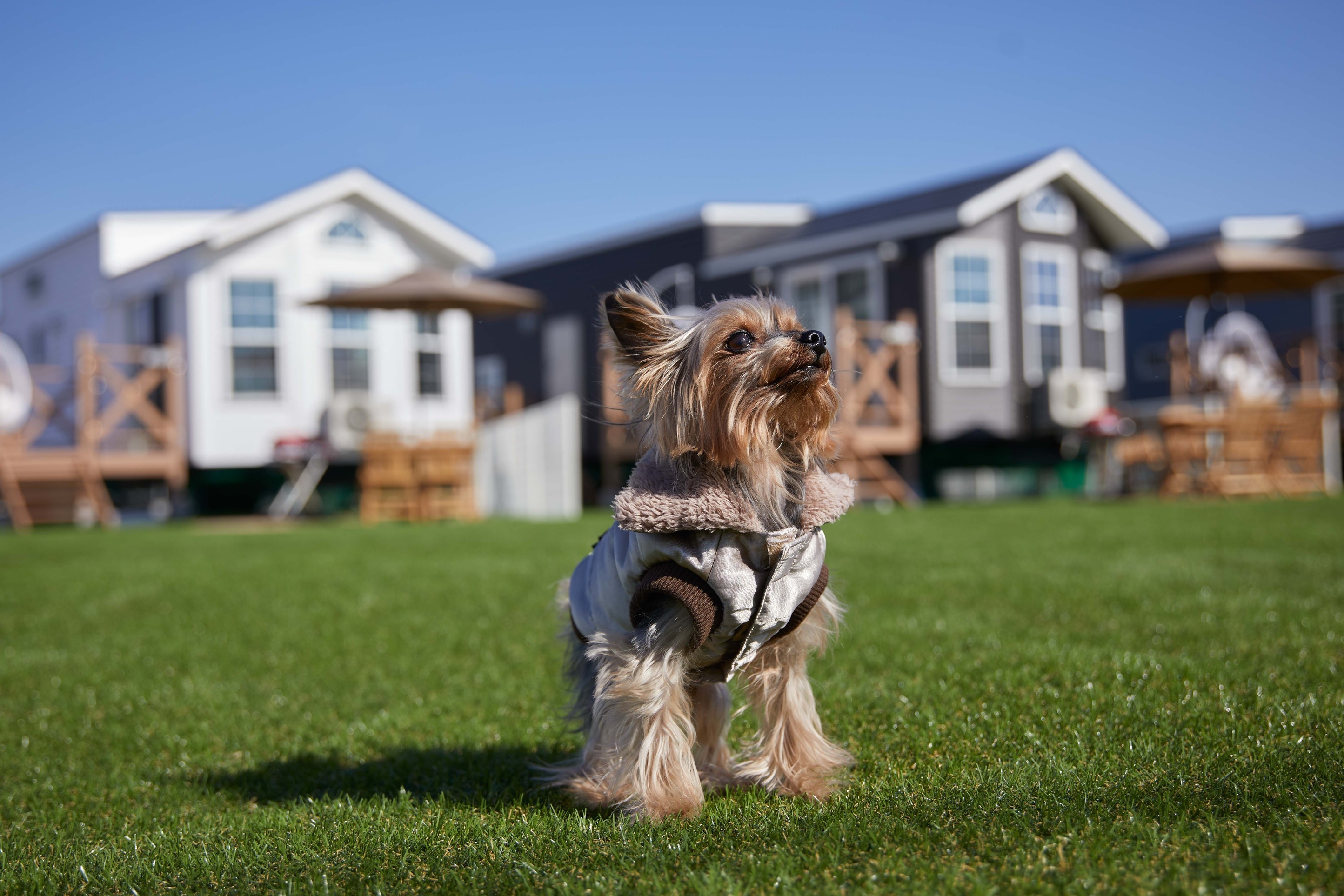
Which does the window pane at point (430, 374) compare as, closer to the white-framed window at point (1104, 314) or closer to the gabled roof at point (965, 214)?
the gabled roof at point (965, 214)

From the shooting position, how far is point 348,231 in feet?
69.1

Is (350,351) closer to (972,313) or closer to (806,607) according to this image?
(972,313)

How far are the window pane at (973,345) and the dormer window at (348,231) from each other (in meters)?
11.6

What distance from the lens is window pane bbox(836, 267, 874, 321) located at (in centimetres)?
2016

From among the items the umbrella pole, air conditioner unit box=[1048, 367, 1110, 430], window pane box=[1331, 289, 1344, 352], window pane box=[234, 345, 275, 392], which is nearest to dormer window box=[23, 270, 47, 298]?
window pane box=[234, 345, 275, 392]

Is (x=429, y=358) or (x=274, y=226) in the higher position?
(x=274, y=226)

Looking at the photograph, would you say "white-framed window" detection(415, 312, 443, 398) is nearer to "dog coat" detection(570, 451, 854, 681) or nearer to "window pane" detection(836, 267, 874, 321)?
"window pane" detection(836, 267, 874, 321)

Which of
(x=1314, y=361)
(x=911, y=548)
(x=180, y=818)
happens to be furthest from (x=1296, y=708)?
(x=1314, y=361)

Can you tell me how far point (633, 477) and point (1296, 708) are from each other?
7.23ft

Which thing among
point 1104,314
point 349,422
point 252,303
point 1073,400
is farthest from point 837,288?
point 252,303

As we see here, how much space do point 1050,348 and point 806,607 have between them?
1894 cm

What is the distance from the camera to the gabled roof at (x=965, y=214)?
1880 cm

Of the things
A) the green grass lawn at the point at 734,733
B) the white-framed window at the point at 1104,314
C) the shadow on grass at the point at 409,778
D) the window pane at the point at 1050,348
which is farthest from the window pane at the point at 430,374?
the shadow on grass at the point at 409,778

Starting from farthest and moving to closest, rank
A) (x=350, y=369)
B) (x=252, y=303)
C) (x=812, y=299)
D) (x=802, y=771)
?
(x=812, y=299), (x=350, y=369), (x=252, y=303), (x=802, y=771)
